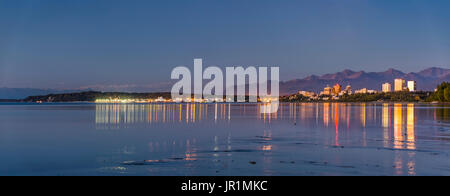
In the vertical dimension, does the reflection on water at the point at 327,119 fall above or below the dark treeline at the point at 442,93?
below

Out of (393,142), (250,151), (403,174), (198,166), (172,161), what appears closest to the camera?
(403,174)

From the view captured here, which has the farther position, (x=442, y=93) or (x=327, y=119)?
(x=442, y=93)

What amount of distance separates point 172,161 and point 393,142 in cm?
1199

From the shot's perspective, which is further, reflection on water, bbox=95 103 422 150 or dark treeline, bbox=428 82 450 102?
dark treeline, bbox=428 82 450 102

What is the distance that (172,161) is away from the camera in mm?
15023

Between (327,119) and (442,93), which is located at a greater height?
(442,93)

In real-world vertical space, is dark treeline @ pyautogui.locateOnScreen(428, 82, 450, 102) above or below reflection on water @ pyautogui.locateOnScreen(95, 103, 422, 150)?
above

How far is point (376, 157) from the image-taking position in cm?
1605

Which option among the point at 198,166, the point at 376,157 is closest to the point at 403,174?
the point at 376,157

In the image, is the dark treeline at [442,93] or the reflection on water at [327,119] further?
the dark treeline at [442,93]
